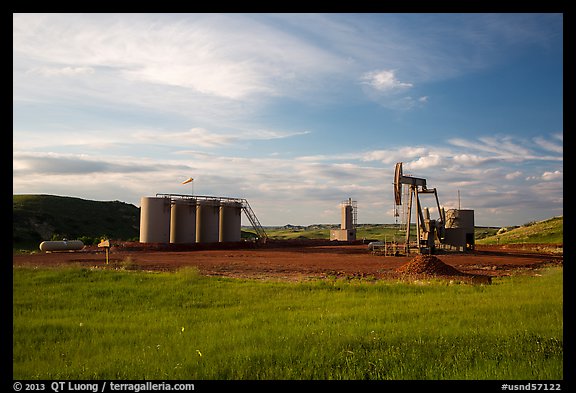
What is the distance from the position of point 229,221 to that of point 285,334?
4862 centimetres

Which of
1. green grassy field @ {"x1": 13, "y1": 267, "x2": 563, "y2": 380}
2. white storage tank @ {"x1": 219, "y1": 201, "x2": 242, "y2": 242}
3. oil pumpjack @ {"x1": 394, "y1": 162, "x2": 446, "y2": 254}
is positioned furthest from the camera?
white storage tank @ {"x1": 219, "y1": 201, "x2": 242, "y2": 242}

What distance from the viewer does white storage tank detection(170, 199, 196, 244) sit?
50594 millimetres

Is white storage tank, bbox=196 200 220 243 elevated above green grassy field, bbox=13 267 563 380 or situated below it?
above

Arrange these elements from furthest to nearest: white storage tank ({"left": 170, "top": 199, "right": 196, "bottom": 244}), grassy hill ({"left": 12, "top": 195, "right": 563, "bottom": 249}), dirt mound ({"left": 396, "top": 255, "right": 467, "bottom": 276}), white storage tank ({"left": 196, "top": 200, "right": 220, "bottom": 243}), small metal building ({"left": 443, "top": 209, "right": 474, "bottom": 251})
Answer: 1. grassy hill ({"left": 12, "top": 195, "right": 563, "bottom": 249})
2. white storage tank ({"left": 196, "top": 200, "right": 220, "bottom": 243})
3. white storage tank ({"left": 170, "top": 199, "right": 196, "bottom": 244})
4. small metal building ({"left": 443, "top": 209, "right": 474, "bottom": 251})
5. dirt mound ({"left": 396, "top": 255, "right": 467, "bottom": 276})

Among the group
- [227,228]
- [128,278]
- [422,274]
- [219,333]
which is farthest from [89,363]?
[227,228]

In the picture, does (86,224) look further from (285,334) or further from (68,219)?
(285,334)

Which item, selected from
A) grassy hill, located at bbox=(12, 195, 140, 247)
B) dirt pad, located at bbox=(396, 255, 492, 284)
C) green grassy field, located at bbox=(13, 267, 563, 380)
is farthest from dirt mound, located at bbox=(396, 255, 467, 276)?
grassy hill, located at bbox=(12, 195, 140, 247)

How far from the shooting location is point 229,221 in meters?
56.9

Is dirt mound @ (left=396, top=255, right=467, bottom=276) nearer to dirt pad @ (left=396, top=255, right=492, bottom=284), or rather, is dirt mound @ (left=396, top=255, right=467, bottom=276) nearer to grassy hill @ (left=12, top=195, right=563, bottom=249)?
dirt pad @ (left=396, top=255, right=492, bottom=284)

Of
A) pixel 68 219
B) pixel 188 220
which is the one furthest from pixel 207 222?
pixel 68 219

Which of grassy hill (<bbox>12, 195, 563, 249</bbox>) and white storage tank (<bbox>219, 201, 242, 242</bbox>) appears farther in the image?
grassy hill (<bbox>12, 195, 563, 249</bbox>)
